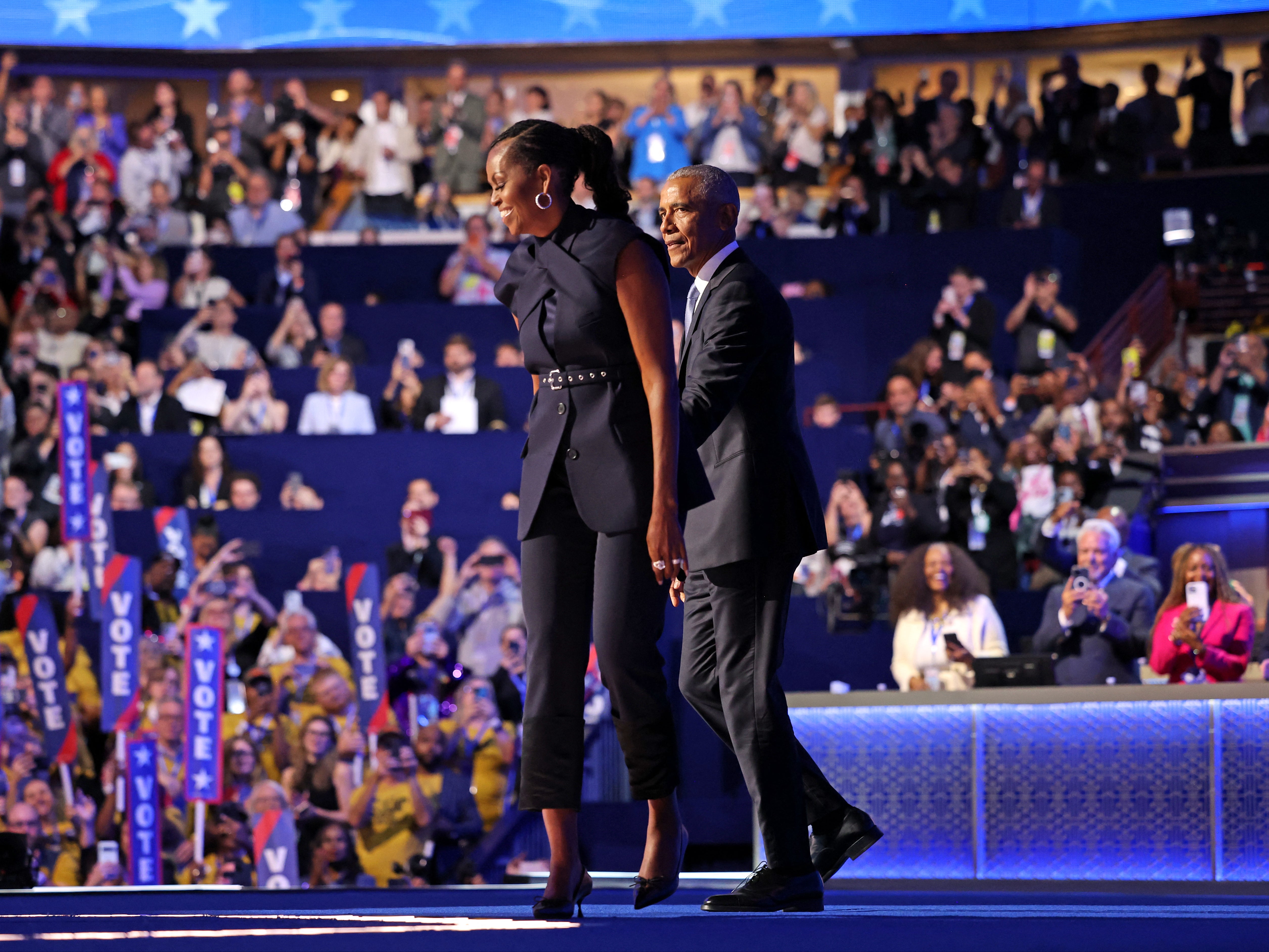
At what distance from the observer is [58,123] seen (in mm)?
12633

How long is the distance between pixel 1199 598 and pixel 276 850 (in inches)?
150

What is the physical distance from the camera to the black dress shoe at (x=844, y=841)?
343cm

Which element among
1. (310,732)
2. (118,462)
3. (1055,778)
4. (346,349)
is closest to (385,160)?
(346,349)

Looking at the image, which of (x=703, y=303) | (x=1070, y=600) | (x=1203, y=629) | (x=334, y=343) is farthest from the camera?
(x=334, y=343)

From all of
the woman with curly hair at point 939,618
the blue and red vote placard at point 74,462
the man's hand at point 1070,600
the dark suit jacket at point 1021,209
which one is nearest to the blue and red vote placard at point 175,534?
the blue and red vote placard at point 74,462

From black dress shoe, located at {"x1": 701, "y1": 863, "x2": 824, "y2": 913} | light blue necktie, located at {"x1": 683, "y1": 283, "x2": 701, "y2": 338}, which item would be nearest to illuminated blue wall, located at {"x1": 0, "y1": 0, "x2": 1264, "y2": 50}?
light blue necktie, located at {"x1": 683, "y1": 283, "x2": 701, "y2": 338}

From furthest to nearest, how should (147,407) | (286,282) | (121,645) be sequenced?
(286,282) < (147,407) < (121,645)

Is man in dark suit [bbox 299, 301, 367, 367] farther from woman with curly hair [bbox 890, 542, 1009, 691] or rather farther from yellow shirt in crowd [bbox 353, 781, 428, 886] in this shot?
woman with curly hair [bbox 890, 542, 1009, 691]

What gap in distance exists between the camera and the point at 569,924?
281 cm

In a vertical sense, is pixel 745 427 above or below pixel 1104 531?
above

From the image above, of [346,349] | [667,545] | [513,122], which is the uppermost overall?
[513,122]

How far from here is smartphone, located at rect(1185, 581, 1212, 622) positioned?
5.59 meters

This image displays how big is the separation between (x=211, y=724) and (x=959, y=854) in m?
3.72

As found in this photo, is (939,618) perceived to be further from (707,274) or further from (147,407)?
(147,407)
